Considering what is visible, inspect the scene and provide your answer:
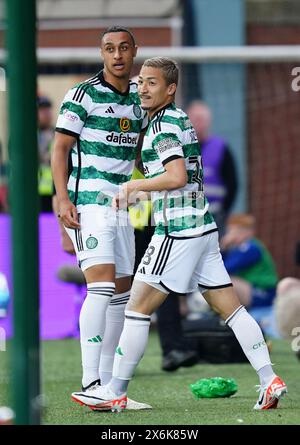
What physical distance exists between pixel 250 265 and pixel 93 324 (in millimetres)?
5279

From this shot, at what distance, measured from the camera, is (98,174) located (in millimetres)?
6523

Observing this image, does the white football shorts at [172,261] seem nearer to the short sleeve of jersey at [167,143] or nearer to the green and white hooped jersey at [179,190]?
the green and white hooped jersey at [179,190]

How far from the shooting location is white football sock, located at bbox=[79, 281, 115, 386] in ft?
21.1

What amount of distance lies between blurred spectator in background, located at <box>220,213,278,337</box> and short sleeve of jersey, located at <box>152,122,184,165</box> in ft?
17.6

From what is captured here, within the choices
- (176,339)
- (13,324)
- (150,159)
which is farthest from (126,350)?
(176,339)

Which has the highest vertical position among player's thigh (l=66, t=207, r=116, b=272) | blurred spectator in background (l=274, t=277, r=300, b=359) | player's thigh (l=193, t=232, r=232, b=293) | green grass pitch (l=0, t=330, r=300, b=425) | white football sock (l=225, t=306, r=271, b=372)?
player's thigh (l=66, t=207, r=116, b=272)

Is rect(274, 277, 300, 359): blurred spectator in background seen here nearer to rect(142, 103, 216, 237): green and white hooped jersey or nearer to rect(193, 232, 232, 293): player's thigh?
rect(193, 232, 232, 293): player's thigh

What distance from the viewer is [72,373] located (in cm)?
869

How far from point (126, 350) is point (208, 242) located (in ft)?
2.25

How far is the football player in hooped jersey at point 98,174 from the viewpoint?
645cm

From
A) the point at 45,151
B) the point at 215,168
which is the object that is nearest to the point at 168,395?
the point at 45,151

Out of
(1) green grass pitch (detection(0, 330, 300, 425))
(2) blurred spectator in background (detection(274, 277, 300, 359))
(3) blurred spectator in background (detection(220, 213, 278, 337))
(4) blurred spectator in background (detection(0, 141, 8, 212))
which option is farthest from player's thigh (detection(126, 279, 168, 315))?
(4) blurred spectator in background (detection(0, 141, 8, 212))

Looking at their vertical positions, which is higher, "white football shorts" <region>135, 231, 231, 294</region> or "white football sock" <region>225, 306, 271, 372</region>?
"white football shorts" <region>135, 231, 231, 294</region>

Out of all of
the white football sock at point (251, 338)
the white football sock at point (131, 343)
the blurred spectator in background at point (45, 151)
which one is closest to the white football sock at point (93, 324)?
the white football sock at point (131, 343)
